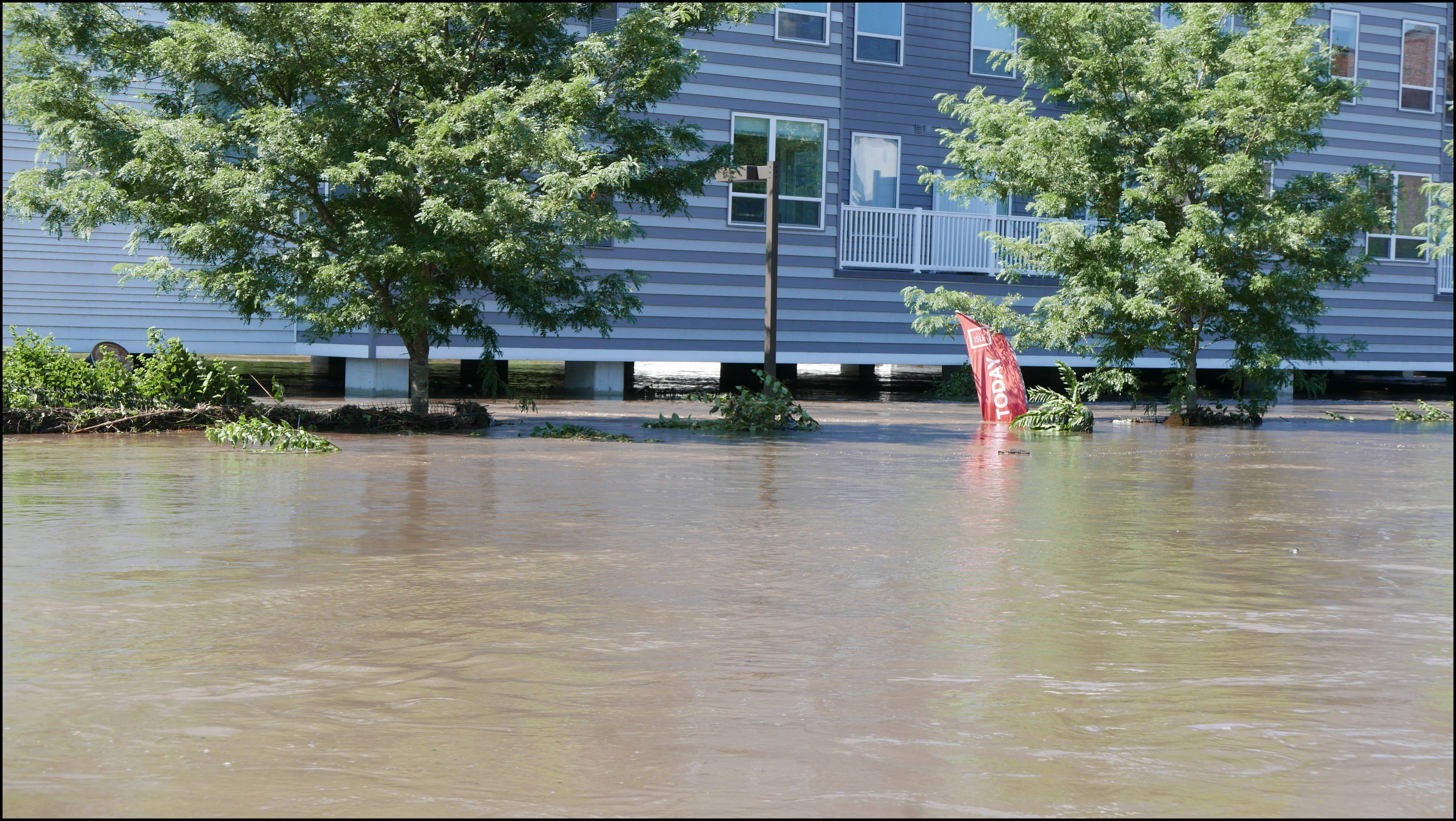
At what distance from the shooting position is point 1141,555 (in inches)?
293

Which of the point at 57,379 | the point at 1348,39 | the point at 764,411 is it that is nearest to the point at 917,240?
the point at 764,411

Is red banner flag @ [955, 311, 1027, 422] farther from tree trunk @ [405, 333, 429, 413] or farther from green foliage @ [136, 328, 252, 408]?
green foliage @ [136, 328, 252, 408]

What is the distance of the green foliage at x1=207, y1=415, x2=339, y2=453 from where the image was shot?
12164 mm

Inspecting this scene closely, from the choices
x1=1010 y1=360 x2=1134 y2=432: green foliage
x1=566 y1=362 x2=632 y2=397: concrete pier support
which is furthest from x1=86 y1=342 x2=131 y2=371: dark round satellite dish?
x1=1010 y1=360 x2=1134 y2=432: green foliage

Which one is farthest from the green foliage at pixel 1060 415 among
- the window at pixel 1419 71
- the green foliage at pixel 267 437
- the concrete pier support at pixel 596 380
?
the window at pixel 1419 71

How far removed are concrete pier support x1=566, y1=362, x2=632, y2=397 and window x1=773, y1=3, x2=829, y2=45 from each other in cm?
570

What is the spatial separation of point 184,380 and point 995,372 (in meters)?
9.88

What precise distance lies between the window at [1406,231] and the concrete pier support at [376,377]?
18.8 meters

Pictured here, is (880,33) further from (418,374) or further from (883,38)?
(418,374)

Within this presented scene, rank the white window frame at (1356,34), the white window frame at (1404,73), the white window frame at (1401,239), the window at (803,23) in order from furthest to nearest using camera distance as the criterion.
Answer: the white window frame at (1401,239)
the white window frame at (1404,73)
the white window frame at (1356,34)
the window at (803,23)

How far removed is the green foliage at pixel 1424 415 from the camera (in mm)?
20250

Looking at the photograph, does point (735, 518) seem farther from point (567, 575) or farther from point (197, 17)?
point (197, 17)

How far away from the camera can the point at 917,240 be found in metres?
22.6

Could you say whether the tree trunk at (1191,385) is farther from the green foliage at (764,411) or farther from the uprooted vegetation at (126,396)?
the uprooted vegetation at (126,396)
